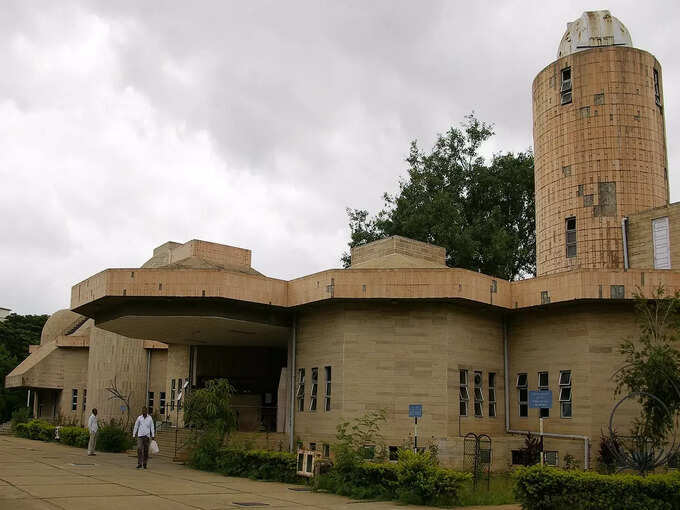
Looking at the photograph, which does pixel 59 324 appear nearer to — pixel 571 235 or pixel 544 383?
pixel 571 235

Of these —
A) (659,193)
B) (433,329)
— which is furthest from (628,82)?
(433,329)

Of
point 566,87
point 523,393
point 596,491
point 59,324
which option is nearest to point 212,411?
point 523,393

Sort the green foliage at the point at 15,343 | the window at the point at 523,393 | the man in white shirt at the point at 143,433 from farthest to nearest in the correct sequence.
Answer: the green foliage at the point at 15,343, the window at the point at 523,393, the man in white shirt at the point at 143,433

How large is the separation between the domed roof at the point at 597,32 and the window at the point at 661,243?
7.38m

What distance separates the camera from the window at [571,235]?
26.8 m

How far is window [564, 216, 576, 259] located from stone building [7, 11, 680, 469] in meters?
0.06

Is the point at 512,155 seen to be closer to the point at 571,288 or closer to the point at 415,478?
the point at 571,288

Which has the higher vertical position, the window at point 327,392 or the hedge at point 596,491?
the window at point 327,392

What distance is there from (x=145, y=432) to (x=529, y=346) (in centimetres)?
1115

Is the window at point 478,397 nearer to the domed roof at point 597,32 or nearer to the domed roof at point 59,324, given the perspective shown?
the domed roof at point 597,32

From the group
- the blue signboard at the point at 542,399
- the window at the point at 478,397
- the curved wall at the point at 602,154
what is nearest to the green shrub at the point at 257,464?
the window at the point at 478,397

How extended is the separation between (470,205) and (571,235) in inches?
754

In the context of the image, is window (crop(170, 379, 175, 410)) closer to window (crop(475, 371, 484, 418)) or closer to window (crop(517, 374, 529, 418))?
window (crop(475, 371, 484, 418))

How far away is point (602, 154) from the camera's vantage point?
86.8 ft
